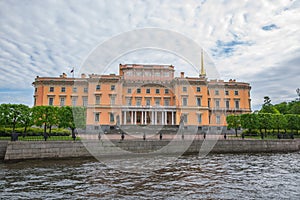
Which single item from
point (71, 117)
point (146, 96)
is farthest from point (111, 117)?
point (71, 117)

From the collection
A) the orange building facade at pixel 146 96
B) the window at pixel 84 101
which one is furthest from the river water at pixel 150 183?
the window at pixel 84 101

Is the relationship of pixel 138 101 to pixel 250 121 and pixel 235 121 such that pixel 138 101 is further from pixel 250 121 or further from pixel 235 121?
pixel 250 121

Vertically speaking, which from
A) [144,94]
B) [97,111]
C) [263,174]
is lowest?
[263,174]

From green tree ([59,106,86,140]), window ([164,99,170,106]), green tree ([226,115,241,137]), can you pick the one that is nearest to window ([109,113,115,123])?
window ([164,99,170,106])

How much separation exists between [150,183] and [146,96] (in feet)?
133

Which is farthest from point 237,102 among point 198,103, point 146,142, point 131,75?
point 146,142

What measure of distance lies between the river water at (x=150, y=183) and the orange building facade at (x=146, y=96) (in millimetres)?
34052

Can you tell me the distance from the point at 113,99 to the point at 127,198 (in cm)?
4181

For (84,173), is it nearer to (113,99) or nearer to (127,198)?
(127,198)

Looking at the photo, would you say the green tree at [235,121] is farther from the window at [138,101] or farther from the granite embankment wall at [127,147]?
the window at [138,101]

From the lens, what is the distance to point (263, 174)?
12.7 metres

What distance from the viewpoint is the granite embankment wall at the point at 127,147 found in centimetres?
1727

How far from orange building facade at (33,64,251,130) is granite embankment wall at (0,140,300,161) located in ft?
77.0

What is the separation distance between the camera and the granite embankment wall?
56.6 feet
